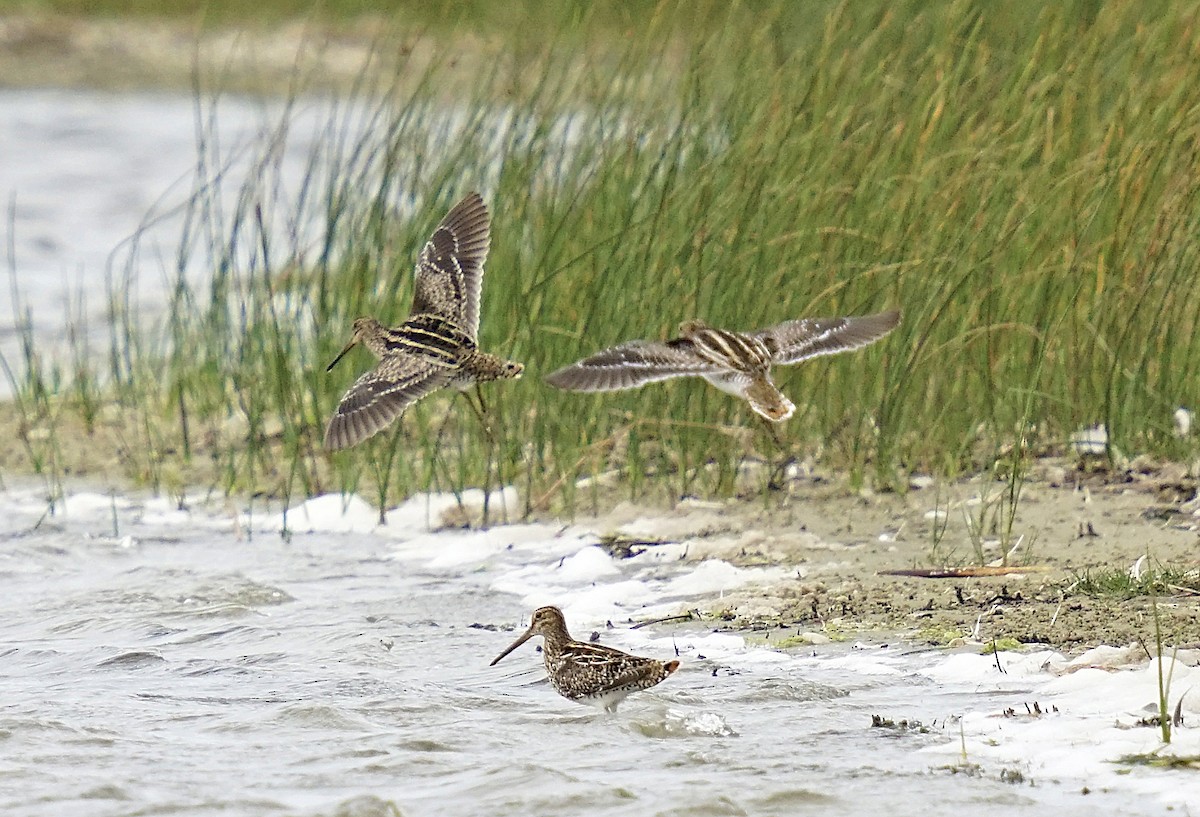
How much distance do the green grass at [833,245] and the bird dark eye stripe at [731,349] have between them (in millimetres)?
673

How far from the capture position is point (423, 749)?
13.3 feet

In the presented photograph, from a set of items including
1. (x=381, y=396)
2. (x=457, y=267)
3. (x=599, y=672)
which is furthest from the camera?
(x=457, y=267)

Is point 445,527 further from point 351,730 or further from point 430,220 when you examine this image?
point 351,730

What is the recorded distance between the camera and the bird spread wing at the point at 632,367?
5258 mm

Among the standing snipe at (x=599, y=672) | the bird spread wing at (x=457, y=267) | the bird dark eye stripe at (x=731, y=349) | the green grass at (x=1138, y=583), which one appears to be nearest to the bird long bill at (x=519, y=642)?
the standing snipe at (x=599, y=672)

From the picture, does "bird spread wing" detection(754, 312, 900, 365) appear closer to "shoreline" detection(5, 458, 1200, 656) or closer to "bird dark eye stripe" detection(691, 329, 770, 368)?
"bird dark eye stripe" detection(691, 329, 770, 368)

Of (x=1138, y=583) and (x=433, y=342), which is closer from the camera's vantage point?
(x=1138, y=583)

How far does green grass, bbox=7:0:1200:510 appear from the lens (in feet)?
20.5

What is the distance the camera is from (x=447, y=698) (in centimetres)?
451

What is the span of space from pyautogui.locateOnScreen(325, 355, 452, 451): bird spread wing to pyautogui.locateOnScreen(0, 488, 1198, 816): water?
59cm

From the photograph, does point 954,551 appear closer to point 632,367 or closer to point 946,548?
point 946,548

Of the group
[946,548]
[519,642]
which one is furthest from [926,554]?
[519,642]

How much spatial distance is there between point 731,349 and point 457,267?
3.73 feet

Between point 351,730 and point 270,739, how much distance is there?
0.61ft
